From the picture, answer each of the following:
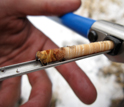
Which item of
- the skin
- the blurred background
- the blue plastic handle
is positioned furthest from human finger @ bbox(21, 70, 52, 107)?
the blue plastic handle

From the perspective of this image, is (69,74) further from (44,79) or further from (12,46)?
(12,46)

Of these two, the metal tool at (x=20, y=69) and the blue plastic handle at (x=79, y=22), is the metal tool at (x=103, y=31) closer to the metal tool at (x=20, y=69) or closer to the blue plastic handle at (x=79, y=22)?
the blue plastic handle at (x=79, y=22)

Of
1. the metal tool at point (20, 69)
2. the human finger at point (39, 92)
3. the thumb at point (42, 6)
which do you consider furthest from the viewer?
the thumb at point (42, 6)

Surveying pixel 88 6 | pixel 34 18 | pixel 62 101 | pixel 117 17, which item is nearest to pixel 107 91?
pixel 62 101

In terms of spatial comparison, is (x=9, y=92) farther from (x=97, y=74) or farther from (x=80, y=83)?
(x=97, y=74)

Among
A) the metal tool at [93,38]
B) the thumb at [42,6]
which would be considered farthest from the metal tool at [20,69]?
the thumb at [42,6]

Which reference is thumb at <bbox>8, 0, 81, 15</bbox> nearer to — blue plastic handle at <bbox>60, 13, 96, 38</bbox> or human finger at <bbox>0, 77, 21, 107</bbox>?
blue plastic handle at <bbox>60, 13, 96, 38</bbox>
